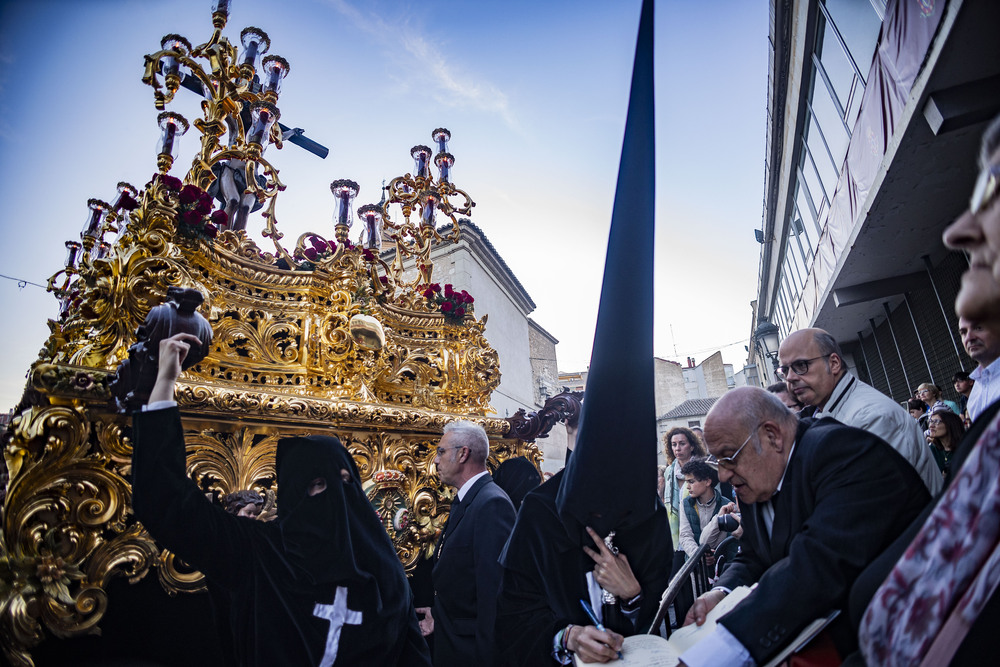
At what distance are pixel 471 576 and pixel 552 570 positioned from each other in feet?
2.81

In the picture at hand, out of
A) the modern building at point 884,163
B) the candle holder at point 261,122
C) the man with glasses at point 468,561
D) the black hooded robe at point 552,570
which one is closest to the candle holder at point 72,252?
the candle holder at point 261,122

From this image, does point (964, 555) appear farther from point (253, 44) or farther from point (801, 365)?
point (253, 44)

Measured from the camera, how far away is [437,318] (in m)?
3.92

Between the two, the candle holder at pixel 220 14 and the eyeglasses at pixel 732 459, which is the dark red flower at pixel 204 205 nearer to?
the candle holder at pixel 220 14

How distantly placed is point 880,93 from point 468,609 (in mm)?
5103

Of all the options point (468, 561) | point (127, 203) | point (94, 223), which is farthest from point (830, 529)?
point (94, 223)

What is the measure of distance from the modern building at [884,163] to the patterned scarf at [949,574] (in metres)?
3.62

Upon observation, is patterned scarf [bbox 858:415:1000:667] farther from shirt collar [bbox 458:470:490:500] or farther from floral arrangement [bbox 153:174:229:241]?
floral arrangement [bbox 153:174:229:241]

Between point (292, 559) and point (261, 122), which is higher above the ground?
point (261, 122)

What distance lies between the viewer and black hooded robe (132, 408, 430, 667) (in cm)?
188

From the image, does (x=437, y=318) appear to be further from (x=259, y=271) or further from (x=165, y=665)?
(x=165, y=665)

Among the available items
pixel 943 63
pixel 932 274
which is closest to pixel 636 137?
pixel 943 63

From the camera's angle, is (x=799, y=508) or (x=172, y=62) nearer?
(x=799, y=508)

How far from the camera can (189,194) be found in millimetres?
2613
